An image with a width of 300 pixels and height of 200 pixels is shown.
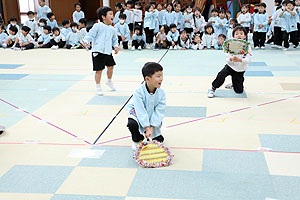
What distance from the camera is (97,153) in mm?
3627

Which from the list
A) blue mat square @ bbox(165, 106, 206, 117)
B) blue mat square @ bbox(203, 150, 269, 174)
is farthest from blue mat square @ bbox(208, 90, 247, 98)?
blue mat square @ bbox(203, 150, 269, 174)

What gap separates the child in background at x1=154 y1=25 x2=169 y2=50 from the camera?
10836 millimetres

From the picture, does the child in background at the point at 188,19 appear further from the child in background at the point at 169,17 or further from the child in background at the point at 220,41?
the child in background at the point at 220,41

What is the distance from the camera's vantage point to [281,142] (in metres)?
3.82

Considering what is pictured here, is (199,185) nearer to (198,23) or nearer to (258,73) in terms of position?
(258,73)

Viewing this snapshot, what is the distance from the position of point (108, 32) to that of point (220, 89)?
80.3 inches

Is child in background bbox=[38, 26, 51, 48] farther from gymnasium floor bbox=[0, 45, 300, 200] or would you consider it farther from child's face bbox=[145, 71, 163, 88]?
child's face bbox=[145, 71, 163, 88]

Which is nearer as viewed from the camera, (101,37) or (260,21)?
(101,37)

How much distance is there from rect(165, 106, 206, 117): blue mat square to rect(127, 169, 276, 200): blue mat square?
164 cm

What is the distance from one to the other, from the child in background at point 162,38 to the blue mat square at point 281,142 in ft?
23.5

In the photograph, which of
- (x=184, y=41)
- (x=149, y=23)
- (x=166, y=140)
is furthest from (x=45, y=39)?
(x=166, y=140)

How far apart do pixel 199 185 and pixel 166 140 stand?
103 cm

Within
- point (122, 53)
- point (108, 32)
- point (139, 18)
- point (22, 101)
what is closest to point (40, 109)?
point (22, 101)

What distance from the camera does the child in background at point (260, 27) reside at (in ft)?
34.1
